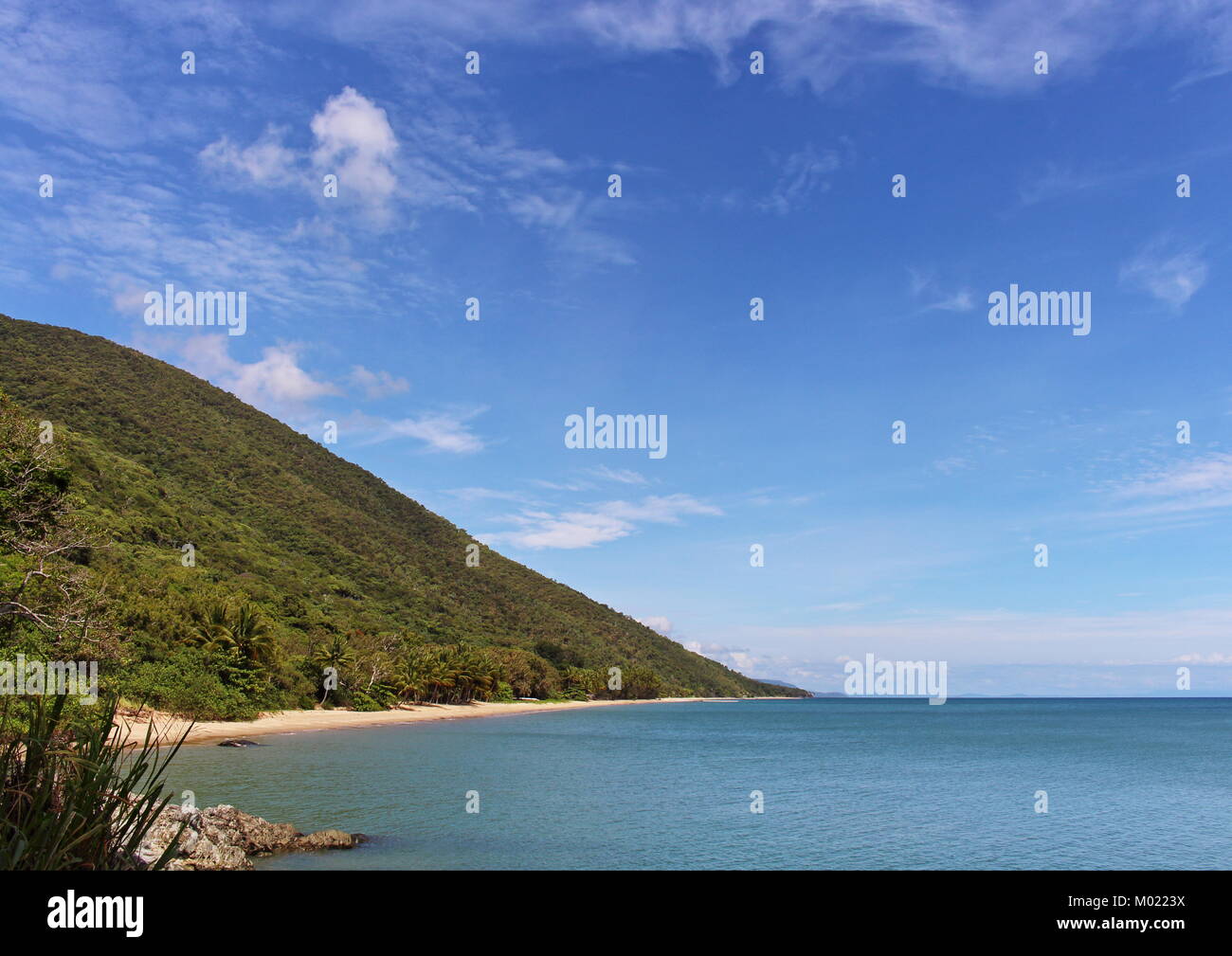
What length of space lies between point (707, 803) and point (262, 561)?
67.8 m

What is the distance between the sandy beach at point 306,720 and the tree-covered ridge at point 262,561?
1.97m

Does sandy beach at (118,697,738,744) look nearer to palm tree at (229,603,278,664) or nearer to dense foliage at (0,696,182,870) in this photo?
palm tree at (229,603,278,664)

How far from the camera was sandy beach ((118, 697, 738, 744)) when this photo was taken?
42406mm

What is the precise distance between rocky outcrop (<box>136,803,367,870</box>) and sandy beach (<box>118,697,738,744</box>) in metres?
2.13

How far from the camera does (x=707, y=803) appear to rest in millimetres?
33094

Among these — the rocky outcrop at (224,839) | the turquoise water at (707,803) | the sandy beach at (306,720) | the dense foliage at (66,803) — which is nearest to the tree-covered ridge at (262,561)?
the sandy beach at (306,720)

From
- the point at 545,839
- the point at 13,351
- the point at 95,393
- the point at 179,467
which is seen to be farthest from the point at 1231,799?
the point at 13,351

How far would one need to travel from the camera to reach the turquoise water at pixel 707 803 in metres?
23.4

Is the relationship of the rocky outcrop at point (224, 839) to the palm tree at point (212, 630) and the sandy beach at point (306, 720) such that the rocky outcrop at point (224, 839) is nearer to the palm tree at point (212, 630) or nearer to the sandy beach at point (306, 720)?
the sandy beach at point (306, 720)

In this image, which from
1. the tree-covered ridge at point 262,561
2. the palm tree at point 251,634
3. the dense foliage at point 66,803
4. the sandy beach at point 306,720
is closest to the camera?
the dense foliage at point 66,803

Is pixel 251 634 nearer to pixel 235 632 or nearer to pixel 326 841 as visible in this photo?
pixel 235 632
